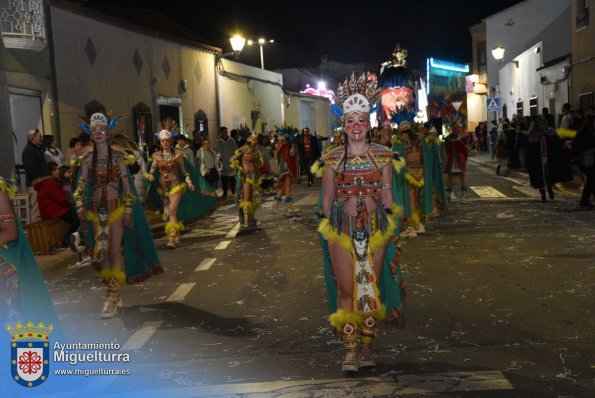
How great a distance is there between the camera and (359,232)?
17.6ft

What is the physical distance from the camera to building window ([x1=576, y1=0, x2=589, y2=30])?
22.8 m

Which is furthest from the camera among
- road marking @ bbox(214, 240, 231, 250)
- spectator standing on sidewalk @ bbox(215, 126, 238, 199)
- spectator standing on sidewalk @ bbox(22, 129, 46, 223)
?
spectator standing on sidewalk @ bbox(215, 126, 238, 199)

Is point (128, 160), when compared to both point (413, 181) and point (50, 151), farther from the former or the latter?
point (50, 151)

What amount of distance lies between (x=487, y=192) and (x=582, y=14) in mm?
9199

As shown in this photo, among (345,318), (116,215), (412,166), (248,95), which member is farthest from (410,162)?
(248,95)

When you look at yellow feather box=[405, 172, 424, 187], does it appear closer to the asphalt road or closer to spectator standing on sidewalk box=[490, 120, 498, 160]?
the asphalt road

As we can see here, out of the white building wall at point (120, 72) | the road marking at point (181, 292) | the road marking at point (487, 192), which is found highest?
the white building wall at point (120, 72)

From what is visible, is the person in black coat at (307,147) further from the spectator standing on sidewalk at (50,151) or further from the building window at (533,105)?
the spectator standing on sidewalk at (50,151)

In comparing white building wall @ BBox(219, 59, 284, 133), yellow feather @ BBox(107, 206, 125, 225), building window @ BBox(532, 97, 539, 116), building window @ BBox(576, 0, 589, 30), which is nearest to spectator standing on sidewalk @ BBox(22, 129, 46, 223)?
yellow feather @ BBox(107, 206, 125, 225)

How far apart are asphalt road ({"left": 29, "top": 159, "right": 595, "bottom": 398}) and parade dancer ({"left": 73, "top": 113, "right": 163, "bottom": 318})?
1.54ft

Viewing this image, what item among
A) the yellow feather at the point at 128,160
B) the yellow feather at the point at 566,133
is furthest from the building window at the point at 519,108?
the yellow feather at the point at 128,160

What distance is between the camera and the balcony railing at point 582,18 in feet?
74.7

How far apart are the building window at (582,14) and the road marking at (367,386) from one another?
20.8 metres

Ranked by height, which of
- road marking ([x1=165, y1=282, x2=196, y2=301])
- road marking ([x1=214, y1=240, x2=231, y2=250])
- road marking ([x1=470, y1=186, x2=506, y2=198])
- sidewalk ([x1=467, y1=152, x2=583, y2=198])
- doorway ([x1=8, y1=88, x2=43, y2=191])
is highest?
doorway ([x1=8, y1=88, x2=43, y2=191])
